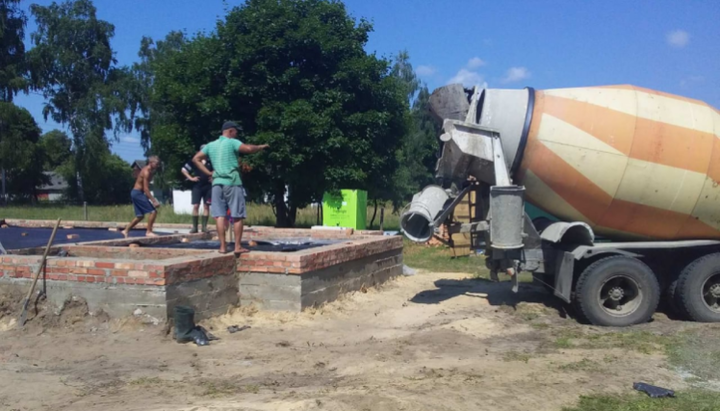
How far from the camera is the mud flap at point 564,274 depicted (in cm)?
781

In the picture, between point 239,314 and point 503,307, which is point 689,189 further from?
point 239,314

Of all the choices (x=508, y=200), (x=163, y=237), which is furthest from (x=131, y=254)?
(x=508, y=200)

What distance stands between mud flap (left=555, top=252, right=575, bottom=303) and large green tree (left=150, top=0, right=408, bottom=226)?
11.9 metres

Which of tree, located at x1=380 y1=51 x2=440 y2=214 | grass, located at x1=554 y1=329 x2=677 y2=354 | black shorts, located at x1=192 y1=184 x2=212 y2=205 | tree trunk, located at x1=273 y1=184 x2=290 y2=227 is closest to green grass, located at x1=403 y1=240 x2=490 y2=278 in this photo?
grass, located at x1=554 y1=329 x2=677 y2=354

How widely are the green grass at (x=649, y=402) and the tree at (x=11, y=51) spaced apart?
43605 mm

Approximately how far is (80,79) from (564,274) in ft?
147

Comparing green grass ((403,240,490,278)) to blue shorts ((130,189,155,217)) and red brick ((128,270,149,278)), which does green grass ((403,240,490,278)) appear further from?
red brick ((128,270,149,278))

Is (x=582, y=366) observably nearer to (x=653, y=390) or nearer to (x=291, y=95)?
(x=653, y=390)

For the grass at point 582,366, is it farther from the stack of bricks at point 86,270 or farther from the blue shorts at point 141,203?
the blue shorts at point 141,203

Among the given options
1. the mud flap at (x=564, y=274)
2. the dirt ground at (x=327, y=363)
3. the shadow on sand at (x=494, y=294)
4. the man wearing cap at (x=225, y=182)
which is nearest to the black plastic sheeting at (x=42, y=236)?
the dirt ground at (x=327, y=363)

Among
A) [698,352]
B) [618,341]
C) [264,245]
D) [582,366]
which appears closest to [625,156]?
[618,341]

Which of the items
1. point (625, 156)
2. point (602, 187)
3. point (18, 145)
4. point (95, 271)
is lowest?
point (95, 271)

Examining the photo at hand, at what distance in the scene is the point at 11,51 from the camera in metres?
41.0

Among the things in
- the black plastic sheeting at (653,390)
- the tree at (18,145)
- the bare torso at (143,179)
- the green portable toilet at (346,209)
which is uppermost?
the tree at (18,145)
